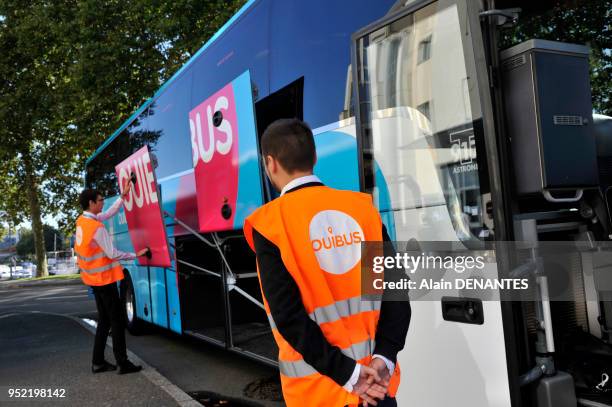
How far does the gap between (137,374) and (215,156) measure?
98.9 inches

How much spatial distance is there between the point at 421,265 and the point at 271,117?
7.03ft

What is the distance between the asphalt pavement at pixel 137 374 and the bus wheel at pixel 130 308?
0.16 meters

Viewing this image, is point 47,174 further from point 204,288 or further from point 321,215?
point 321,215

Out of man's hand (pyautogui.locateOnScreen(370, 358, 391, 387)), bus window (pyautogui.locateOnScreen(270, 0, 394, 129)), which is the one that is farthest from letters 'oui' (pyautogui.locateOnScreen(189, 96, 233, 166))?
man's hand (pyautogui.locateOnScreen(370, 358, 391, 387))

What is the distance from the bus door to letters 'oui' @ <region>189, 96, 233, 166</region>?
2.03 meters

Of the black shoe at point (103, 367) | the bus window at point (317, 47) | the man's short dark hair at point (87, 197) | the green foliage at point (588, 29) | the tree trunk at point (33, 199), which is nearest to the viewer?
the bus window at point (317, 47)

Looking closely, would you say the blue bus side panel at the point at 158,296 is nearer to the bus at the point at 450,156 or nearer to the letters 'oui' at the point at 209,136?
the letters 'oui' at the point at 209,136

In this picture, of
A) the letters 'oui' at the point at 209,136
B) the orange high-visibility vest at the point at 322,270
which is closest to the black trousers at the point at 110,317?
the letters 'oui' at the point at 209,136

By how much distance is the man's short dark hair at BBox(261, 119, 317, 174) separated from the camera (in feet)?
6.30

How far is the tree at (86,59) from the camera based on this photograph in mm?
13727

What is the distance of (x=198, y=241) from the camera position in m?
6.21

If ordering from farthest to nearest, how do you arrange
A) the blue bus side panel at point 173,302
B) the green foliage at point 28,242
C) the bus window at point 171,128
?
the green foliage at point 28,242
the blue bus side panel at point 173,302
the bus window at point 171,128

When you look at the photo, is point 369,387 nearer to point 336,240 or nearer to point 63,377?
point 336,240

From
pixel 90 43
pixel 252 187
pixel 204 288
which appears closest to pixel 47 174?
pixel 90 43
